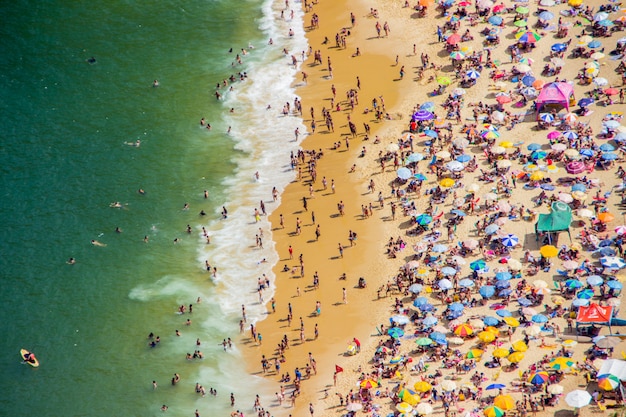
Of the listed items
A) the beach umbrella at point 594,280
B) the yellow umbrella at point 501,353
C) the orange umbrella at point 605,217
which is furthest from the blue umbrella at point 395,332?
the orange umbrella at point 605,217

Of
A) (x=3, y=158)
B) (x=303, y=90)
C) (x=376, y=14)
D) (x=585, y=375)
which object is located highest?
(x=376, y=14)

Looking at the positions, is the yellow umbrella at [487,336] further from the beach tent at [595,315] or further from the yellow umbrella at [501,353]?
the beach tent at [595,315]

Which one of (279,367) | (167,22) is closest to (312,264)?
(279,367)

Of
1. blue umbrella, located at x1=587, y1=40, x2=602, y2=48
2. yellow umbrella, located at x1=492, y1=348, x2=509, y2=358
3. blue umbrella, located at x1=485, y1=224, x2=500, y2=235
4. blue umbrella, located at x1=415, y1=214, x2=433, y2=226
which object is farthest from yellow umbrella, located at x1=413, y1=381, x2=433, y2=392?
blue umbrella, located at x1=587, y1=40, x2=602, y2=48

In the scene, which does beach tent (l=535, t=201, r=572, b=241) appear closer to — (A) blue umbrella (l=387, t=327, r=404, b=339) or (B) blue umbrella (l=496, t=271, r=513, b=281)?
(B) blue umbrella (l=496, t=271, r=513, b=281)

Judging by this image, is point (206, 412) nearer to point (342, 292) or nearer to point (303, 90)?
point (342, 292)
